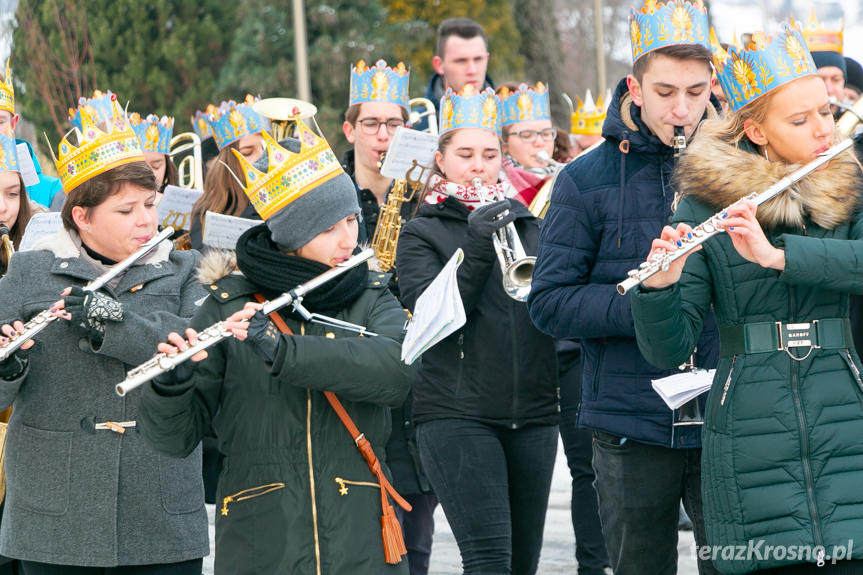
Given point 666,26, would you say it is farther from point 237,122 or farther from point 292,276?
point 237,122

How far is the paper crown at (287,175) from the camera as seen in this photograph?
13.3ft

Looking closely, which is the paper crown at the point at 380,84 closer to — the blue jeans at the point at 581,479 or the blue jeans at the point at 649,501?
the blue jeans at the point at 581,479

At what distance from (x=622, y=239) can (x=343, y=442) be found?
1259mm

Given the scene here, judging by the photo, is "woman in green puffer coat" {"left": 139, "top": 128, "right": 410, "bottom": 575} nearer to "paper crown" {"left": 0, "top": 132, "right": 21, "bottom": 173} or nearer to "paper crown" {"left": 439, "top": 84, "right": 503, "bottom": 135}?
"paper crown" {"left": 0, "top": 132, "right": 21, "bottom": 173}

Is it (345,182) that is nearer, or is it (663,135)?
(345,182)

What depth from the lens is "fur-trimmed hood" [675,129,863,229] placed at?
3.76 meters

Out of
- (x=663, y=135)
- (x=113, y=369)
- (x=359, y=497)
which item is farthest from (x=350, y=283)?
(x=663, y=135)

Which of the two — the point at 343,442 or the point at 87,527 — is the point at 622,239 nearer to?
the point at 343,442

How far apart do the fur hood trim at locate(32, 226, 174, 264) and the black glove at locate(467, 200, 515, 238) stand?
1.24 m

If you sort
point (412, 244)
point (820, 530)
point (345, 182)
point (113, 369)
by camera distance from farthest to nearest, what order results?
point (412, 244)
point (113, 369)
point (345, 182)
point (820, 530)

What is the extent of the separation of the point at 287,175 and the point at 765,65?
4.68 feet

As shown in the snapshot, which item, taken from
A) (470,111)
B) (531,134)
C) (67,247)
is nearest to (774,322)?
(67,247)

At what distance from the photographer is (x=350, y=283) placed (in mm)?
3998

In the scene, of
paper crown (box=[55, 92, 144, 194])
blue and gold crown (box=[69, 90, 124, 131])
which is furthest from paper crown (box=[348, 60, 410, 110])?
paper crown (box=[55, 92, 144, 194])
